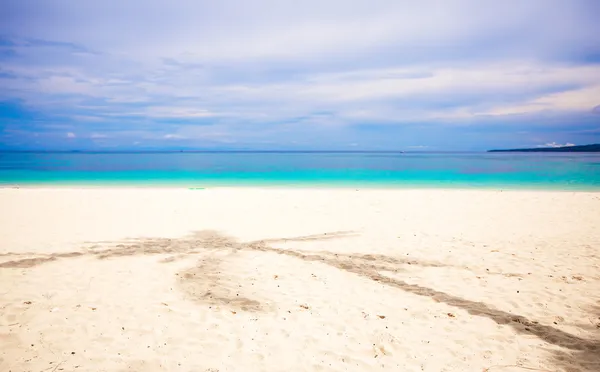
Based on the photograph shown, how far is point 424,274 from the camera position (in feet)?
27.3

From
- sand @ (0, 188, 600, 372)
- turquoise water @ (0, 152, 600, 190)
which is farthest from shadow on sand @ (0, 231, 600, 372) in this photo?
turquoise water @ (0, 152, 600, 190)

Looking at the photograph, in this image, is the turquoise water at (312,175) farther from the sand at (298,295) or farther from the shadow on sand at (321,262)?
the shadow on sand at (321,262)

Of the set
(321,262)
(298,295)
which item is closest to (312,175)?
(321,262)

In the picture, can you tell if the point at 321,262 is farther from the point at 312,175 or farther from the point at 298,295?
the point at 312,175

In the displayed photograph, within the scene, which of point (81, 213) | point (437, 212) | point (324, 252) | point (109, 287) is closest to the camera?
point (109, 287)

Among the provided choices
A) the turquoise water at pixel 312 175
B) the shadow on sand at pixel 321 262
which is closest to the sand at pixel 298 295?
the shadow on sand at pixel 321 262

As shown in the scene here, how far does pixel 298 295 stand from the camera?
703cm

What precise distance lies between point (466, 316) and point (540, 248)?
5.93 m

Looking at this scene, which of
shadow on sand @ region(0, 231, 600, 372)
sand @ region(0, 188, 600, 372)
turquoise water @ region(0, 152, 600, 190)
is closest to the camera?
sand @ region(0, 188, 600, 372)

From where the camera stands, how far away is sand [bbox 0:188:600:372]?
495 centimetres

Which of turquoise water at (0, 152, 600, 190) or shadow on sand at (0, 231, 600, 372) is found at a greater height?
turquoise water at (0, 152, 600, 190)

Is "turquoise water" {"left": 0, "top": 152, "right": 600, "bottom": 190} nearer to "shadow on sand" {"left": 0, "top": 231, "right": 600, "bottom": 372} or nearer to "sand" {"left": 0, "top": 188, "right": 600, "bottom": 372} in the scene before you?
"sand" {"left": 0, "top": 188, "right": 600, "bottom": 372}

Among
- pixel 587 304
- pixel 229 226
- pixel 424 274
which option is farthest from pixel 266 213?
pixel 587 304

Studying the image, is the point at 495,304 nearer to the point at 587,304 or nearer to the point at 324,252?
the point at 587,304
